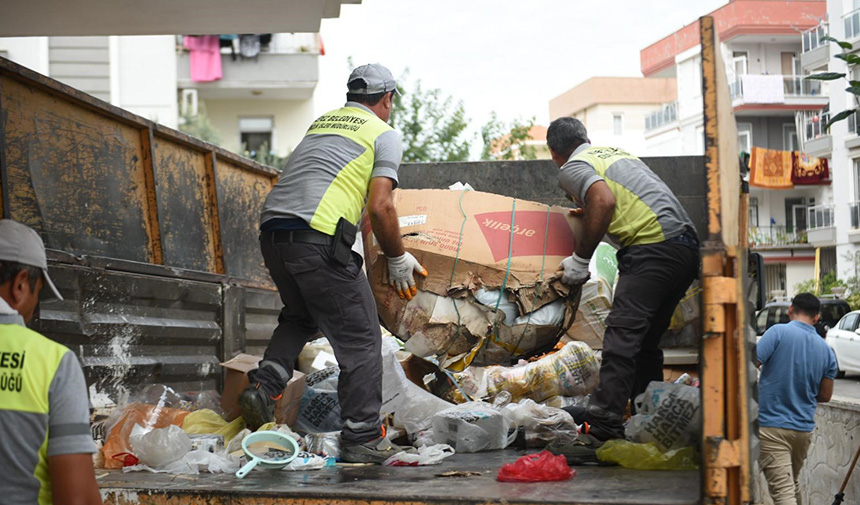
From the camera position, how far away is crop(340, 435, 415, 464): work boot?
3.36 metres

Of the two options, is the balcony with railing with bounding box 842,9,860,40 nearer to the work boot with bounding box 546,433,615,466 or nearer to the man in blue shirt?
the man in blue shirt

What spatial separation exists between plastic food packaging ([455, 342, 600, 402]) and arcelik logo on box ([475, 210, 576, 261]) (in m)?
0.89

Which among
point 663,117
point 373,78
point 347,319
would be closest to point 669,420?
point 347,319

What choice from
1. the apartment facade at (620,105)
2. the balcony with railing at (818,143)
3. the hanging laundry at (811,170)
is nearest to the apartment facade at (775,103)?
the hanging laundry at (811,170)

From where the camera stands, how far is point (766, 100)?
32.6m

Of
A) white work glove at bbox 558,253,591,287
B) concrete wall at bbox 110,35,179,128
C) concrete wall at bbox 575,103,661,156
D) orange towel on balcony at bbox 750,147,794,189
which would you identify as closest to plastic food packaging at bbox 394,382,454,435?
white work glove at bbox 558,253,591,287

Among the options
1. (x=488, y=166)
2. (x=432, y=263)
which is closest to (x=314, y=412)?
(x=432, y=263)

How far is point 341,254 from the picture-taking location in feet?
11.5

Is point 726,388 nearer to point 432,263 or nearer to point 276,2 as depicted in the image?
point 432,263

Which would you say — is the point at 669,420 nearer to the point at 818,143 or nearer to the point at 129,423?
the point at 129,423

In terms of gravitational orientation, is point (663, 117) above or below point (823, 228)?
above

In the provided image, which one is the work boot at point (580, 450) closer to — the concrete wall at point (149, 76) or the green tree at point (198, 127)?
the green tree at point (198, 127)

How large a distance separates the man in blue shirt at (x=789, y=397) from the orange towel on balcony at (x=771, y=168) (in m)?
27.5

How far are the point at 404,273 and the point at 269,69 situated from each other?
21250 millimetres
